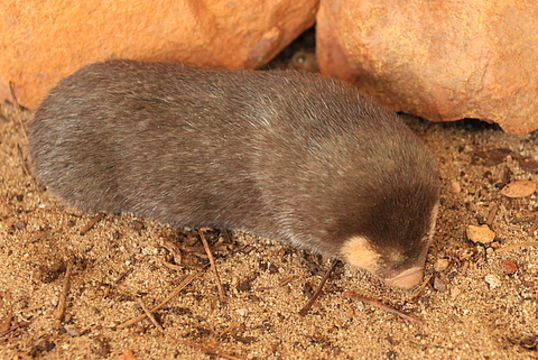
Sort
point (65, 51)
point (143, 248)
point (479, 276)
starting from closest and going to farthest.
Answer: point (479, 276), point (143, 248), point (65, 51)

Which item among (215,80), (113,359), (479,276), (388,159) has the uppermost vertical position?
(215,80)

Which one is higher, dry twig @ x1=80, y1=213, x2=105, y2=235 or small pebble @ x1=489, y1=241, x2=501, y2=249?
dry twig @ x1=80, y1=213, x2=105, y2=235

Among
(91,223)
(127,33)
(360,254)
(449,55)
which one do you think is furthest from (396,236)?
(127,33)

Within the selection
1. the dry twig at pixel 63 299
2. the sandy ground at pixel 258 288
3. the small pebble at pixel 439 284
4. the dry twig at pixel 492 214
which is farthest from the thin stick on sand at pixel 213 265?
the dry twig at pixel 492 214

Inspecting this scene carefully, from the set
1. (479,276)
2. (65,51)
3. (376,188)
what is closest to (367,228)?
(376,188)

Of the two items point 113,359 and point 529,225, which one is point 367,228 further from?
point 113,359

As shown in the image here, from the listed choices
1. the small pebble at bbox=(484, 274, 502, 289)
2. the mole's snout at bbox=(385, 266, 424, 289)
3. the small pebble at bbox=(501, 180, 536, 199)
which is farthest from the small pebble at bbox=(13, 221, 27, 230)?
the small pebble at bbox=(501, 180, 536, 199)

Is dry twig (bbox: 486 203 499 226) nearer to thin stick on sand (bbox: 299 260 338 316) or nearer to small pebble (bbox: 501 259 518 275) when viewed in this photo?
small pebble (bbox: 501 259 518 275)
